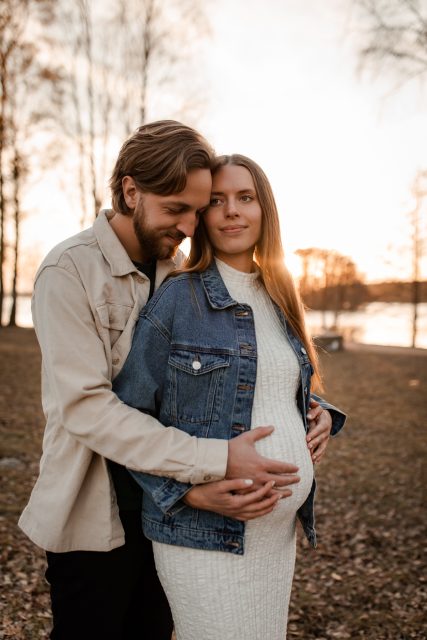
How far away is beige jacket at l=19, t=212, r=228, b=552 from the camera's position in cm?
171

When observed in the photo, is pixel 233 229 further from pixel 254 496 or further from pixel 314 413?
pixel 254 496

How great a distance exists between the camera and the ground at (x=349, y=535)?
3.52 metres

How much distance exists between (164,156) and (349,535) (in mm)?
4109

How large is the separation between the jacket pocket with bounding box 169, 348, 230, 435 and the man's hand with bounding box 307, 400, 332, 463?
50 centimetres

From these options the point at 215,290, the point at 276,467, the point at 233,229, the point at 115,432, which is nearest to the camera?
the point at 115,432

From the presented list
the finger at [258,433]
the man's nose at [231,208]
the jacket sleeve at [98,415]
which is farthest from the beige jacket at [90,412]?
the man's nose at [231,208]

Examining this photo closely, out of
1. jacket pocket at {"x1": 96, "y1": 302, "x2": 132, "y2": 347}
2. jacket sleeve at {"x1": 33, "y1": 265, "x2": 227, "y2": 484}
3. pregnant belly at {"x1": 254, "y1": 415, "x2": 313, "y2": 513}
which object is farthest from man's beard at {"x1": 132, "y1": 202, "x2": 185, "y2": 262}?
pregnant belly at {"x1": 254, "y1": 415, "x2": 313, "y2": 513}

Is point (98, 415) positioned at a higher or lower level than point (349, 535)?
higher

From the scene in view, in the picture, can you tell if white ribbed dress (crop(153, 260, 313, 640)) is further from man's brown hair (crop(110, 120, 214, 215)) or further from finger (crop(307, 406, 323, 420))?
man's brown hair (crop(110, 120, 214, 215))

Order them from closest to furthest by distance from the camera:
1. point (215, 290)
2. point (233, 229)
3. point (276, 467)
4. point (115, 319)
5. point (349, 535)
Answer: point (276, 467), point (115, 319), point (215, 290), point (233, 229), point (349, 535)

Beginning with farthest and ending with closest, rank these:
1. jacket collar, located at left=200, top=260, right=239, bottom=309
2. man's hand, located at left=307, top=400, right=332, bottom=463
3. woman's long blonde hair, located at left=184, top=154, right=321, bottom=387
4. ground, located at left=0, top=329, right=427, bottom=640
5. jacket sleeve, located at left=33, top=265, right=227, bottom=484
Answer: ground, located at left=0, top=329, right=427, bottom=640, woman's long blonde hair, located at left=184, top=154, right=321, bottom=387, man's hand, located at left=307, top=400, right=332, bottom=463, jacket collar, located at left=200, top=260, right=239, bottom=309, jacket sleeve, located at left=33, top=265, right=227, bottom=484

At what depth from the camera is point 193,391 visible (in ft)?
6.19

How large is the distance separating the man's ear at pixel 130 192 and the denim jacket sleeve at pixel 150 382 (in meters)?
0.53

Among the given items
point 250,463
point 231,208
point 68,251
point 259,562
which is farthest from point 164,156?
point 259,562
